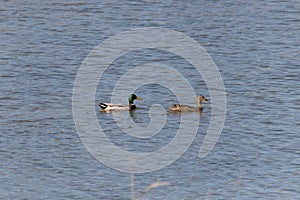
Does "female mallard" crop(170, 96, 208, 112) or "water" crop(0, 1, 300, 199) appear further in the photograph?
"female mallard" crop(170, 96, 208, 112)

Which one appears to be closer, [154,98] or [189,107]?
[189,107]

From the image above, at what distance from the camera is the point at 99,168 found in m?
18.0

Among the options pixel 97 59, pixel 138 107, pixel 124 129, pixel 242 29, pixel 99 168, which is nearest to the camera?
pixel 99 168

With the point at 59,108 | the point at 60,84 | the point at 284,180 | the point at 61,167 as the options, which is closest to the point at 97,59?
the point at 60,84

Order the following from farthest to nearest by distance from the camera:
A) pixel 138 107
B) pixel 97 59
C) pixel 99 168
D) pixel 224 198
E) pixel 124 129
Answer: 1. pixel 97 59
2. pixel 138 107
3. pixel 124 129
4. pixel 99 168
5. pixel 224 198

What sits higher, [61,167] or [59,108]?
[59,108]

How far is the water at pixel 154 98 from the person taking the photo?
56.1ft

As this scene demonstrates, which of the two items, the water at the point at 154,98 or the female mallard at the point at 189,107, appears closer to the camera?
the water at the point at 154,98

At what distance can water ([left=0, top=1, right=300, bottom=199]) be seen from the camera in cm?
1711

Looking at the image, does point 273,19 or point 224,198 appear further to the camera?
point 273,19

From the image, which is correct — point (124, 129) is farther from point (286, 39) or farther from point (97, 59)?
point (286, 39)

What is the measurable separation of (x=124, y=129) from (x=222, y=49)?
669cm

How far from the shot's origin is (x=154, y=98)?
2392 centimetres

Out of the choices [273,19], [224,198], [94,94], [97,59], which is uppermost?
[273,19]
